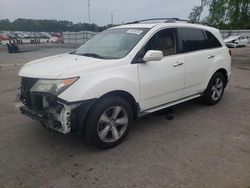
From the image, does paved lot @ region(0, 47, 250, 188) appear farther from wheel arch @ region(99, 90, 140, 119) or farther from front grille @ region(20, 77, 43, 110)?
front grille @ region(20, 77, 43, 110)

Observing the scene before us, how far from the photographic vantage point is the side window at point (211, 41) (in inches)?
212

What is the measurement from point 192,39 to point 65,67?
261cm

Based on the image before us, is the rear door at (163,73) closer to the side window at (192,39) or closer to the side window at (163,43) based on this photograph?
the side window at (163,43)

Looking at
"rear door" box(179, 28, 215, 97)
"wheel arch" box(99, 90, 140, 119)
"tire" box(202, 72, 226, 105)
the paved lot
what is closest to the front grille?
the paved lot

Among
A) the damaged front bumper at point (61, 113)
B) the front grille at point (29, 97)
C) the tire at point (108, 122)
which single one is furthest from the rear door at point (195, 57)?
the front grille at point (29, 97)

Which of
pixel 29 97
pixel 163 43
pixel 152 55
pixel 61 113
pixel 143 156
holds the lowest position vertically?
pixel 143 156

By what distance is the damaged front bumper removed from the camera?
3.33 m

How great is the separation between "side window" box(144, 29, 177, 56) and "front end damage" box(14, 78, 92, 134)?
1.61 m

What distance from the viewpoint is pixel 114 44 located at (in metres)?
4.39

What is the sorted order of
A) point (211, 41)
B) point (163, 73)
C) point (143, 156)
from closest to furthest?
point (143, 156) → point (163, 73) → point (211, 41)

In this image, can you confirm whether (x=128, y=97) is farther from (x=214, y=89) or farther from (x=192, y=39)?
(x=214, y=89)

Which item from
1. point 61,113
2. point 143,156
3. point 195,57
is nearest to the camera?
point 61,113

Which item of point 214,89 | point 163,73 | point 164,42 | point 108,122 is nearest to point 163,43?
point 164,42

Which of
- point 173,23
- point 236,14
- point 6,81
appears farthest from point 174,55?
point 236,14
